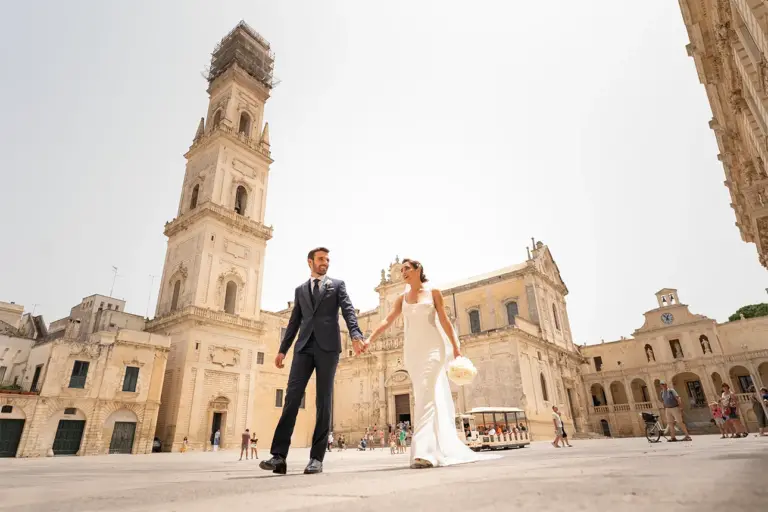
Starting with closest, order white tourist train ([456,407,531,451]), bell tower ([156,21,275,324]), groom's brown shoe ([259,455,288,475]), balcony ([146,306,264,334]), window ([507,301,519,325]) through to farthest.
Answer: groom's brown shoe ([259,455,288,475]) < white tourist train ([456,407,531,451]) < balcony ([146,306,264,334]) < bell tower ([156,21,275,324]) < window ([507,301,519,325])

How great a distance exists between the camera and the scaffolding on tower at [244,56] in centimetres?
3094

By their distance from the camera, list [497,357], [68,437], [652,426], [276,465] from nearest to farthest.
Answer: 1. [276,465]
2. [652,426]
3. [68,437]
4. [497,357]

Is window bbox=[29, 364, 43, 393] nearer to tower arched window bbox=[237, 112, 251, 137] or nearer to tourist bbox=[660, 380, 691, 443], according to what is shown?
tower arched window bbox=[237, 112, 251, 137]

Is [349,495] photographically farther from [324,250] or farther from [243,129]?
[243,129]

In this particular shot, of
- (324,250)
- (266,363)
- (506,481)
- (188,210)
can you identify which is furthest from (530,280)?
(506,481)

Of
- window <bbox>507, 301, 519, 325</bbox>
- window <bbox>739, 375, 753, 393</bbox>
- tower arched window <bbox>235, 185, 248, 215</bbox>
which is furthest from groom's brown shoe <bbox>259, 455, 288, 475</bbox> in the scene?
window <bbox>739, 375, 753, 393</bbox>

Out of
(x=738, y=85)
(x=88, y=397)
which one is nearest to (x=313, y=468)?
(x=738, y=85)

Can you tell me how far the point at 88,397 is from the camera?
17578mm

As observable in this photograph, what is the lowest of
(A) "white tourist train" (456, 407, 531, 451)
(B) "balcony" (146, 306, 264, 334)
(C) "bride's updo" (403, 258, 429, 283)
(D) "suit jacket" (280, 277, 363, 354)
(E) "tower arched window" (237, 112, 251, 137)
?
(A) "white tourist train" (456, 407, 531, 451)

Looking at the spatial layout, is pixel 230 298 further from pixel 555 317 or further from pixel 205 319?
pixel 555 317

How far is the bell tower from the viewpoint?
22719 millimetres

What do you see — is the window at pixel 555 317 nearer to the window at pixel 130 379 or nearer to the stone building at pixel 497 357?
the stone building at pixel 497 357

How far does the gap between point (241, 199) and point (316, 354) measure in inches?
972

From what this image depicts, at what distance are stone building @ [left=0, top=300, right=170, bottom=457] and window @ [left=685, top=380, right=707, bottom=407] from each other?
35467 millimetres
